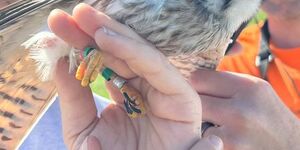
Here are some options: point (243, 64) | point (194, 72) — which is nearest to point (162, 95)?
point (194, 72)

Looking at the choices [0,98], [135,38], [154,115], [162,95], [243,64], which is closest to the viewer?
[135,38]

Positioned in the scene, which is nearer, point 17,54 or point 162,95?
point 162,95

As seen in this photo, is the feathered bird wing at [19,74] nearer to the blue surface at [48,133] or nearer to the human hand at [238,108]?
the blue surface at [48,133]

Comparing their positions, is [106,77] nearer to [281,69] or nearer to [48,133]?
[48,133]

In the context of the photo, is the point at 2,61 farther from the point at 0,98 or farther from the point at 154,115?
the point at 154,115

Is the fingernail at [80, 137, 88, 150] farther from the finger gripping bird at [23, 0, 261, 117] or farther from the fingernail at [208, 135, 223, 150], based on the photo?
the fingernail at [208, 135, 223, 150]

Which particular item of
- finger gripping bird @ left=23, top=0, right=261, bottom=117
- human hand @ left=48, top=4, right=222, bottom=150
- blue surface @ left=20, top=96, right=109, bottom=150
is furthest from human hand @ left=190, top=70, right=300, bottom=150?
blue surface @ left=20, top=96, right=109, bottom=150
